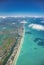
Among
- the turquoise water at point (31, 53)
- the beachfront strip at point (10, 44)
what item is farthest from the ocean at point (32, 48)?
the beachfront strip at point (10, 44)

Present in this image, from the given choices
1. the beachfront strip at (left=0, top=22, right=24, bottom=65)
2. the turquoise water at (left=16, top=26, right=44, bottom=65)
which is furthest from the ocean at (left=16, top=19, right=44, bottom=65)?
the beachfront strip at (left=0, top=22, right=24, bottom=65)

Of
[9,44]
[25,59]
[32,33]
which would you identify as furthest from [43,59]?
[32,33]

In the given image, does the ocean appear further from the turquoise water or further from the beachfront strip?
the beachfront strip

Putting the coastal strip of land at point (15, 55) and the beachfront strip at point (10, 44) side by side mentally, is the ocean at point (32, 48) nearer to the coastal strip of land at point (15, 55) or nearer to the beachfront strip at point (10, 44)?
the coastal strip of land at point (15, 55)

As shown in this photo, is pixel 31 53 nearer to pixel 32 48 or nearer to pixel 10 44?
pixel 32 48

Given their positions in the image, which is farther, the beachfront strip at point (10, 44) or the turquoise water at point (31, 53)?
the beachfront strip at point (10, 44)

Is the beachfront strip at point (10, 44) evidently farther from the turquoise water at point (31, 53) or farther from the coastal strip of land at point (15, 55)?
the turquoise water at point (31, 53)

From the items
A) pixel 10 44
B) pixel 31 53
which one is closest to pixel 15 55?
pixel 31 53
